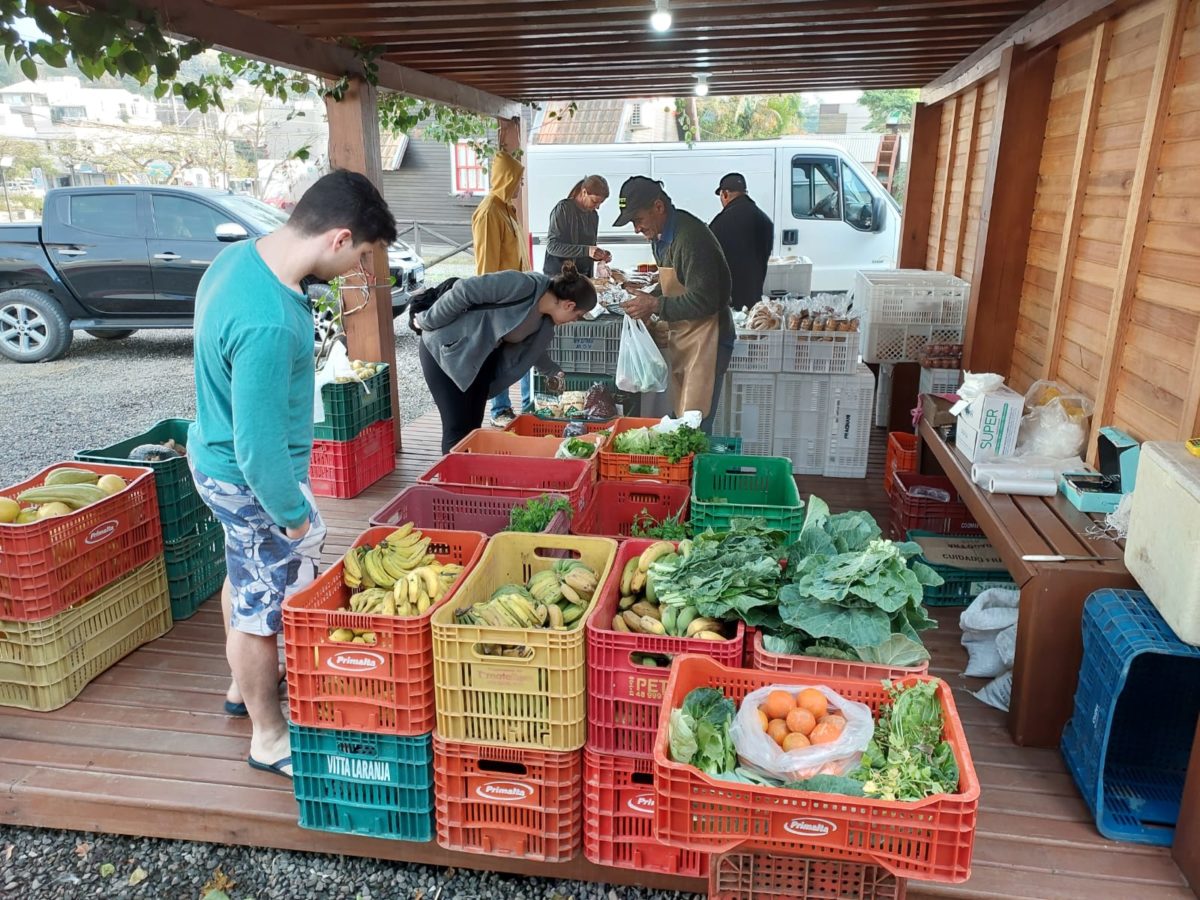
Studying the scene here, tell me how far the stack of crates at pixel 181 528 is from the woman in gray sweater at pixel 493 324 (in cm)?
137

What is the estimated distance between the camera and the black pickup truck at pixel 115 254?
9.89m

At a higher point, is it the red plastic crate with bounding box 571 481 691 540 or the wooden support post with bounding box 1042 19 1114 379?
the wooden support post with bounding box 1042 19 1114 379

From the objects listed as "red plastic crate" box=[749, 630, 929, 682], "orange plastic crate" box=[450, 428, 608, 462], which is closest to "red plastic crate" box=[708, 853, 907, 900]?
"red plastic crate" box=[749, 630, 929, 682]

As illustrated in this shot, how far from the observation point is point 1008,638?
3400mm

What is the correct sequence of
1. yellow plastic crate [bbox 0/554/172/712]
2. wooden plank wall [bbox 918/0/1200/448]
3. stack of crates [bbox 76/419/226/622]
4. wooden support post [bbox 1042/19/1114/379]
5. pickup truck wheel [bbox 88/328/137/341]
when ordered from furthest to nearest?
pickup truck wheel [bbox 88/328/137/341]
wooden support post [bbox 1042/19/1114/379]
stack of crates [bbox 76/419/226/622]
wooden plank wall [bbox 918/0/1200/448]
yellow plastic crate [bbox 0/554/172/712]

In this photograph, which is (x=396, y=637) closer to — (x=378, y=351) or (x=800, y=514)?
(x=800, y=514)

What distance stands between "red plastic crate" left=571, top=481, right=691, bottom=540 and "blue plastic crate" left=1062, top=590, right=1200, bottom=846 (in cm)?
160

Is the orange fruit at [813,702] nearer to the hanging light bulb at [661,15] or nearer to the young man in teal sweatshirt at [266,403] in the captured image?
the young man in teal sweatshirt at [266,403]

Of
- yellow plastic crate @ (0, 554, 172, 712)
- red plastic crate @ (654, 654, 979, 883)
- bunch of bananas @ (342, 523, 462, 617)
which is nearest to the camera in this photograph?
red plastic crate @ (654, 654, 979, 883)

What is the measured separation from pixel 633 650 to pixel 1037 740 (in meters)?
1.69

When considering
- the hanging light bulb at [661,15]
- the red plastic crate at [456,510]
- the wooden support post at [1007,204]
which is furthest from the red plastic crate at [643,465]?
the wooden support post at [1007,204]

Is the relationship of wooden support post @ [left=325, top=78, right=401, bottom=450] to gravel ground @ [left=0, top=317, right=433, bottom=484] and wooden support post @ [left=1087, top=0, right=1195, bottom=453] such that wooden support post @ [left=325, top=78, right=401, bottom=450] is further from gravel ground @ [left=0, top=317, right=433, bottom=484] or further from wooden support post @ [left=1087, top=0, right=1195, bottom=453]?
wooden support post @ [left=1087, top=0, right=1195, bottom=453]

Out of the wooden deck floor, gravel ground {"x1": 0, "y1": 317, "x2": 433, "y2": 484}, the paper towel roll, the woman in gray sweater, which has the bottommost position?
gravel ground {"x1": 0, "y1": 317, "x2": 433, "y2": 484}

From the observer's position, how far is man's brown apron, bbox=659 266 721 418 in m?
5.42
